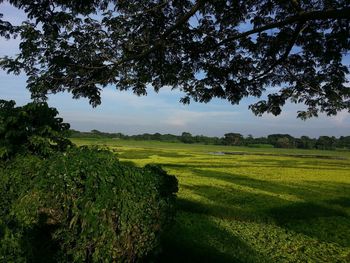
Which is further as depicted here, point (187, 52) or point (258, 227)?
point (258, 227)

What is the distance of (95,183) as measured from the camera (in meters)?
5.79

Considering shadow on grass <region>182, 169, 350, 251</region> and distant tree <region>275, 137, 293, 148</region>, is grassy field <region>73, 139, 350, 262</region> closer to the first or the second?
shadow on grass <region>182, 169, 350, 251</region>

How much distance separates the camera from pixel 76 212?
5613 millimetres

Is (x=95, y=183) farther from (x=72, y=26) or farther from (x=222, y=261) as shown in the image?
(x=222, y=261)

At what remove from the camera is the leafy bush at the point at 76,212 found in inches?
222

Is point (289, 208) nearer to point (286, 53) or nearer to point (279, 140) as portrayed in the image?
point (286, 53)

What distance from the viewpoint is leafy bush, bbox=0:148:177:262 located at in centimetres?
563

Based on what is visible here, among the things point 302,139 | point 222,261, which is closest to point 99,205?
point 222,261

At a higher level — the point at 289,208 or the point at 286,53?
the point at 286,53

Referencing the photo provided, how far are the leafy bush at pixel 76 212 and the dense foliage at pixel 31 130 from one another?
1017mm

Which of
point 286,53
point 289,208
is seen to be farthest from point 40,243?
point 289,208

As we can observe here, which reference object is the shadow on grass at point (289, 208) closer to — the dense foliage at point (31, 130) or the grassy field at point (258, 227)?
the grassy field at point (258, 227)

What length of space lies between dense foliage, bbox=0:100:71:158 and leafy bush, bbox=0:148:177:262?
102 cm

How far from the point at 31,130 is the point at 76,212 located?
247 centimetres
